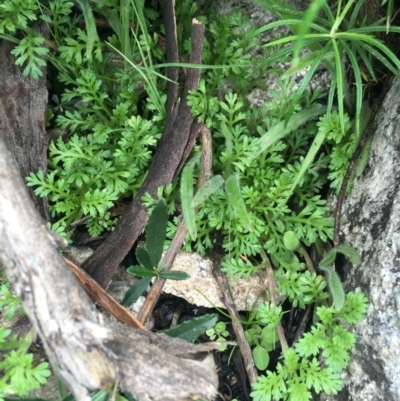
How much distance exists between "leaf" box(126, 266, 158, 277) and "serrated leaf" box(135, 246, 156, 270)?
0.02 m

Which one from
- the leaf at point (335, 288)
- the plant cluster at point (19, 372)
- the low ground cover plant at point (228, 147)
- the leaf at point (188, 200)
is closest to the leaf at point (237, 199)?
the low ground cover plant at point (228, 147)

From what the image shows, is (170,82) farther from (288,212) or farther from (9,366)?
(9,366)

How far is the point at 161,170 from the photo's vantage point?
8.87 ft

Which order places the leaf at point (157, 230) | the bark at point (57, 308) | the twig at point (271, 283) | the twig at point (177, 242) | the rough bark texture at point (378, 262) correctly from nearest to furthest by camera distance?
the bark at point (57, 308)
the rough bark texture at point (378, 262)
the leaf at point (157, 230)
the twig at point (177, 242)
the twig at point (271, 283)

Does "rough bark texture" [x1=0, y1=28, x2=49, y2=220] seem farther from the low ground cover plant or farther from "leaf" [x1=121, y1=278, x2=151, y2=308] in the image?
"leaf" [x1=121, y1=278, x2=151, y2=308]

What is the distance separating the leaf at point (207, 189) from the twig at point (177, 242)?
0.29 ft

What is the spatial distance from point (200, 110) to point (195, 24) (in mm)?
429

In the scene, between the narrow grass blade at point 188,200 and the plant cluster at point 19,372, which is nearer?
the plant cluster at point 19,372

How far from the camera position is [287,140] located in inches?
111

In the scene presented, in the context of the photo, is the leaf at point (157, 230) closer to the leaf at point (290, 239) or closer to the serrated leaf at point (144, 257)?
the serrated leaf at point (144, 257)

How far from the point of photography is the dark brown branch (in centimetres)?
265

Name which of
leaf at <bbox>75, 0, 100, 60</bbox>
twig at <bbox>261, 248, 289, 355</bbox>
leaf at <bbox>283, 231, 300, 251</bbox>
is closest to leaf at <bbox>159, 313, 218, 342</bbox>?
twig at <bbox>261, 248, 289, 355</bbox>

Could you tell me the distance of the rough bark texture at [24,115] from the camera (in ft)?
8.92

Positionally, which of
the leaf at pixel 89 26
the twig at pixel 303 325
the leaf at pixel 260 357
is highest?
the leaf at pixel 89 26
